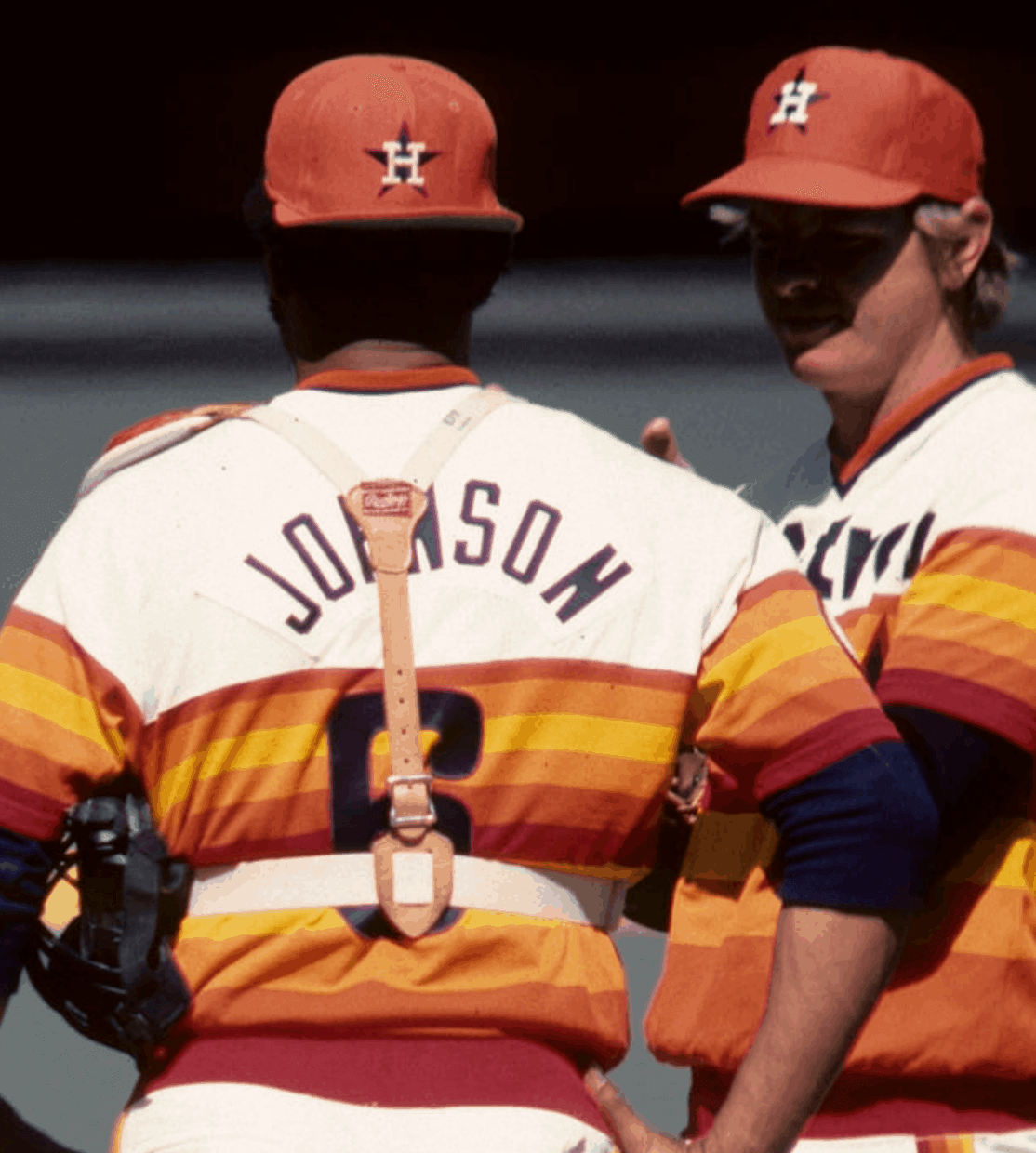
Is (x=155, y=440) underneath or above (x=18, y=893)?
above

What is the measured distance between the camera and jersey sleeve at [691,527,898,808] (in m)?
2.27

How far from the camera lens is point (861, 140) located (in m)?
2.89

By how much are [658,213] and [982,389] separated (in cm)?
251

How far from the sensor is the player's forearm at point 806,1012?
2.30 meters

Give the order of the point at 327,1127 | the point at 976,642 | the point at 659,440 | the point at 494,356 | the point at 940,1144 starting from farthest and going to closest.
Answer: the point at 494,356, the point at 659,440, the point at 940,1144, the point at 976,642, the point at 327,1127

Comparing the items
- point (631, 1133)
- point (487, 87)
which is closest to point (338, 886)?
point (631, 1133)

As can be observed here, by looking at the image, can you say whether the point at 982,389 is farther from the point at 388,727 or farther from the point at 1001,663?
the point at 388,727

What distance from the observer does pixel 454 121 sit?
2.38m

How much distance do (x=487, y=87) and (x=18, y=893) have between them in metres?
3.23

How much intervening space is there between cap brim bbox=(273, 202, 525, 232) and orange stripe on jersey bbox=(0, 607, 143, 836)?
470mm

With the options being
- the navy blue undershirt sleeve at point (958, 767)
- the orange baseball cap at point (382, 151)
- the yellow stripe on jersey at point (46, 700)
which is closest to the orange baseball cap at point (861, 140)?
the orange baseball cap at point (382, 151)

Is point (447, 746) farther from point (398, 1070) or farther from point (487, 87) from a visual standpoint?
point (487, 87)

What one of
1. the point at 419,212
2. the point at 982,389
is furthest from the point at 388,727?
the point at 982,389

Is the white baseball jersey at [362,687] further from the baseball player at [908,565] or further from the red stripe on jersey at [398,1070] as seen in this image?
the baseball player at [908,565]
